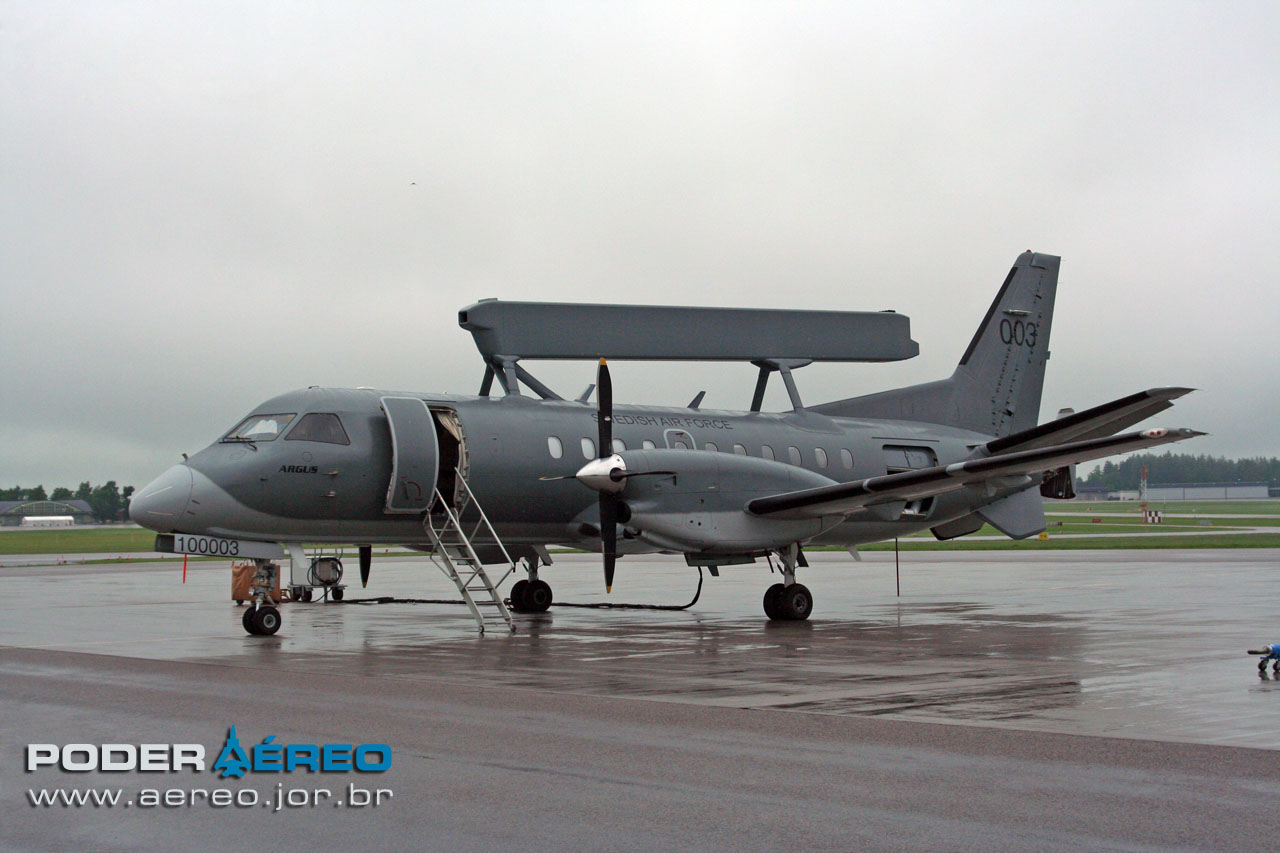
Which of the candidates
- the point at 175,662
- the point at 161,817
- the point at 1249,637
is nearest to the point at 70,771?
the point at 161,817

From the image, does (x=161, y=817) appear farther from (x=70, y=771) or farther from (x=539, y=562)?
(x=539, y=562)

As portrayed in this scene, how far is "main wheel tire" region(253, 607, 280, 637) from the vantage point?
17938 mm

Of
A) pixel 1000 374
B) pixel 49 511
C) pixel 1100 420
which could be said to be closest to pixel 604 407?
pixel 1100 420

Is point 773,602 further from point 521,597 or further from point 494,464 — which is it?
point 521,597

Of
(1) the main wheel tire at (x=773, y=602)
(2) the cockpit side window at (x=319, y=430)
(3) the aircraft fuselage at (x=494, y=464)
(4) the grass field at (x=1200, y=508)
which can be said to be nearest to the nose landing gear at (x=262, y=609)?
(3) the aircraft fuselage at (x=494, y=464)

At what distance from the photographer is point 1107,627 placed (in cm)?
1812

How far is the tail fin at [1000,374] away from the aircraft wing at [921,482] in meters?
6.74

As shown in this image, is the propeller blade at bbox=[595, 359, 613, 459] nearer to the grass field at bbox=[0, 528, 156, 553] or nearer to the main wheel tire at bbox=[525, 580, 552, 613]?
the main wheel tire at bbox=[525, 580, 552, 613]

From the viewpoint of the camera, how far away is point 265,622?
18.0 m

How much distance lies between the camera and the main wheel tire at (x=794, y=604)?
20641mm

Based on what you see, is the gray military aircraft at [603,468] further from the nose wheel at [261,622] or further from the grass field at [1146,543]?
the grass field at [1146,543]

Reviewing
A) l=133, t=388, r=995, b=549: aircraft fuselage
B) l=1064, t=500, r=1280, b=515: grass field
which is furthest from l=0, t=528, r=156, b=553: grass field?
l=1064, t=500, r=1280, b=515: grass field

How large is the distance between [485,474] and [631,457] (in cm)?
258

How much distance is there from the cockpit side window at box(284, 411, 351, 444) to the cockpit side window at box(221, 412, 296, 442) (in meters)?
0.20
